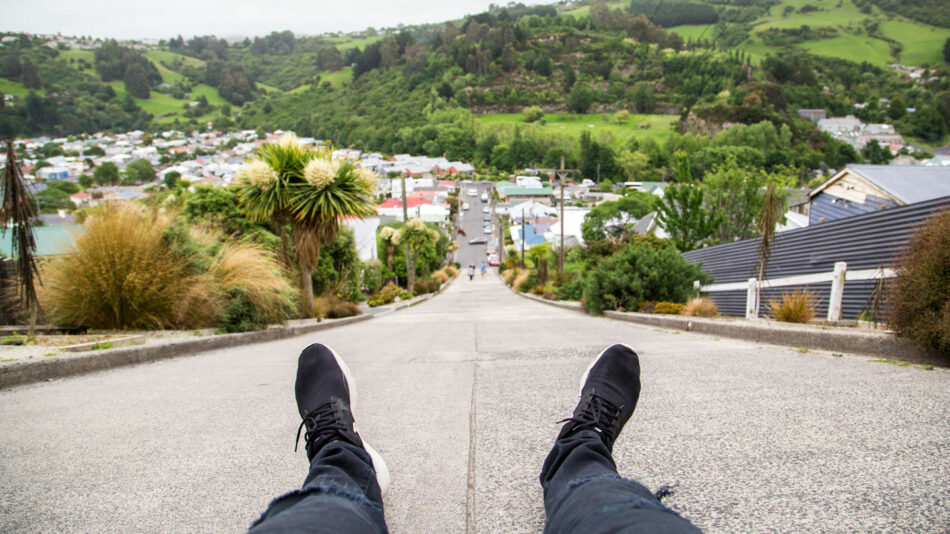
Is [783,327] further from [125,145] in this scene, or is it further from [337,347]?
[125,145]

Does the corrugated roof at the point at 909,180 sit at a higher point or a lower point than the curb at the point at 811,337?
higher

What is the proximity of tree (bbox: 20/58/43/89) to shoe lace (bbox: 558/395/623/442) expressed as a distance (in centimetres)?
15581

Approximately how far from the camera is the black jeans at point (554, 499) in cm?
126

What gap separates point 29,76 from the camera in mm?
117188

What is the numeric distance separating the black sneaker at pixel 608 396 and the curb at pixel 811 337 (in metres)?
3.04

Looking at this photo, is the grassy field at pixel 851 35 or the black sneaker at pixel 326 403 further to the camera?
the grassy field at pixel 851 35

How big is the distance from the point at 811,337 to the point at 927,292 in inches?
58.7

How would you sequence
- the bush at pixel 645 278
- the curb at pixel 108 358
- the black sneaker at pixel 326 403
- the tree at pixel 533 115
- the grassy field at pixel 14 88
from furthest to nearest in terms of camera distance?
1. the tree at pixel 533 115
2. the grassy field at pixel 14 88
3. the bush at pixel 645 278
4. the curb at pixel 108 358
5. the black sneaker at pixel 326 403

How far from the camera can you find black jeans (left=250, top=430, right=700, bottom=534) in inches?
49.6

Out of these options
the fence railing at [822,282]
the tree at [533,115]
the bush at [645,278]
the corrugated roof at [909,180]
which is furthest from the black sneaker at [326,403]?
the tree at [533,115]

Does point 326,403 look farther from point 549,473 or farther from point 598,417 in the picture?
point 598,417

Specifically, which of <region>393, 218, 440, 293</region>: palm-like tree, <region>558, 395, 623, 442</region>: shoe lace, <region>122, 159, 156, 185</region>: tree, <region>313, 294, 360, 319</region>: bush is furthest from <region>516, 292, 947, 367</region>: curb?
<region>122, 159, 156, 185</region>: tree

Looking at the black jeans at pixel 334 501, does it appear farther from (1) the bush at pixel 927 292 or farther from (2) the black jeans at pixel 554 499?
(1) the bush at pixel 927 292

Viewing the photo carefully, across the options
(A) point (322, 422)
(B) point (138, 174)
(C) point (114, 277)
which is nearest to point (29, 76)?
(B) point (138, 174)
